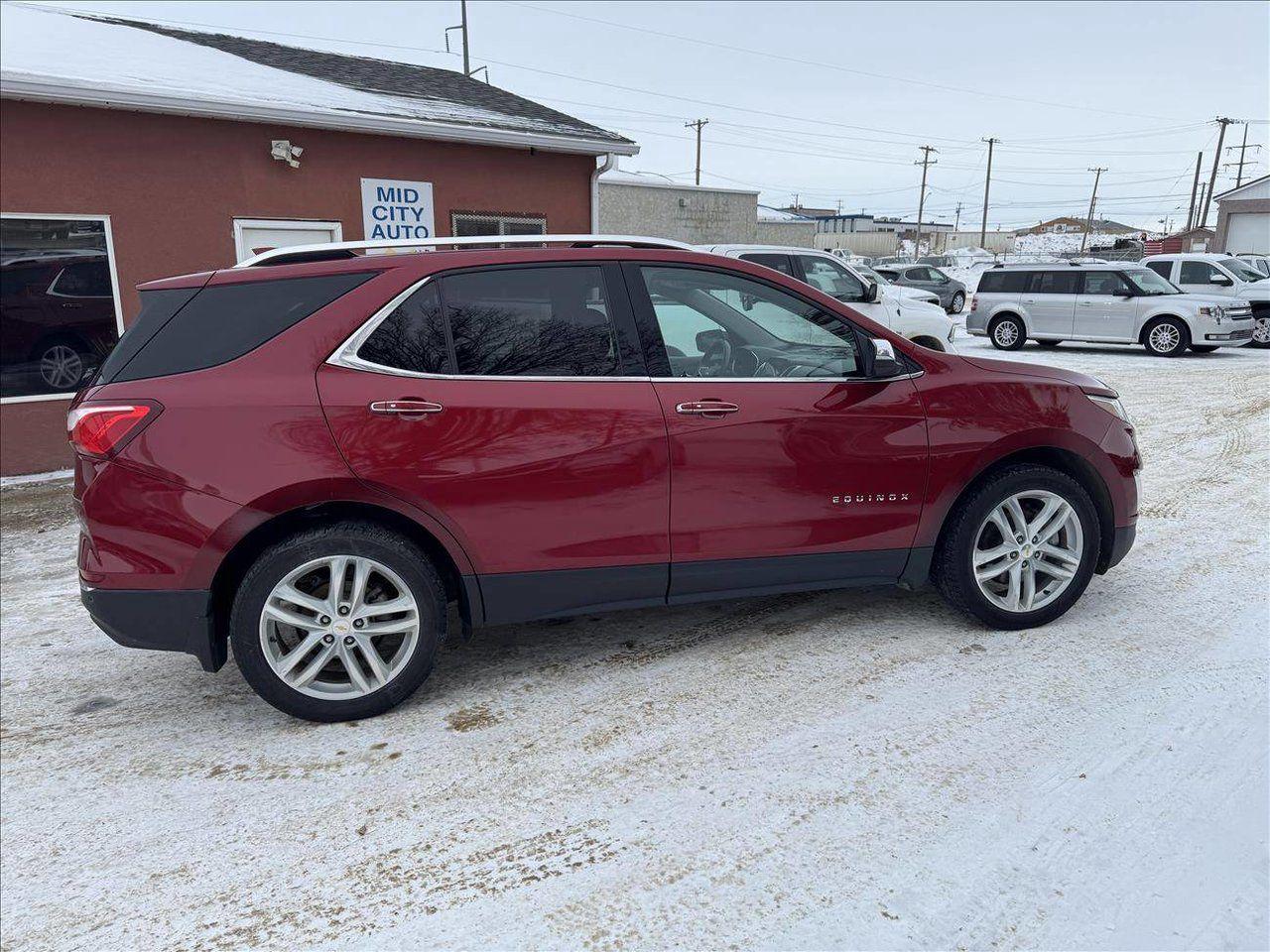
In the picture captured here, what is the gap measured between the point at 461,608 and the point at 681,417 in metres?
1.20

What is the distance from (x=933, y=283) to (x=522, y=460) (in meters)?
25.8

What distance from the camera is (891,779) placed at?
9.48ft

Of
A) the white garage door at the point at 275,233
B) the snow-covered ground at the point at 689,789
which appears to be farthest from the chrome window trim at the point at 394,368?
the white garage door at the point at 275,233

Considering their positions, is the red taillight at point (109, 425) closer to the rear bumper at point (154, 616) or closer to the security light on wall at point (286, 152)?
the rear bumper at point (154, 616)

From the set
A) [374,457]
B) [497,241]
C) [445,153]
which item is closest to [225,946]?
[374,457]

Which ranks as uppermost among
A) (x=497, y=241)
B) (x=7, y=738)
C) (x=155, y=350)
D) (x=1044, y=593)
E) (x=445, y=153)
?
(x=445, y=153)

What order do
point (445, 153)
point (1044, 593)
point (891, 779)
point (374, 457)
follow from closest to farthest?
1. point (891, 779)
2. point (374, 457)
3. point (1044, 593)
4. point (445, 153)

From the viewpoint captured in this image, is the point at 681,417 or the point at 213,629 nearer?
the point at 213,629

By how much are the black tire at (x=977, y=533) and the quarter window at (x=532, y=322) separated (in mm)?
1745

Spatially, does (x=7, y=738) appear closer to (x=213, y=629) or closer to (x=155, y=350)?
(x=213, y=629)

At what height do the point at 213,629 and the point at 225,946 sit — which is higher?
the point at 213,629

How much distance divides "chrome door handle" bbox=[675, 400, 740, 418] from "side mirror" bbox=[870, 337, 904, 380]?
69cm

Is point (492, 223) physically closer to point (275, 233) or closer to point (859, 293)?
point (275, 233)

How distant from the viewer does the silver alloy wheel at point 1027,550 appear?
3889mm
